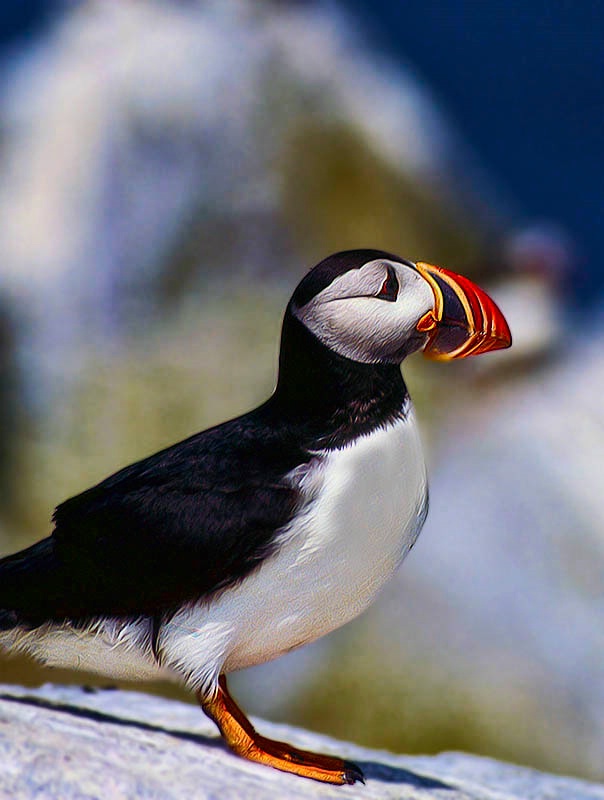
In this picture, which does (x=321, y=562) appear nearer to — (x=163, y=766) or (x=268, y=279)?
(x=163, y=766)

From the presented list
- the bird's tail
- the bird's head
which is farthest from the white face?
the bird's tail

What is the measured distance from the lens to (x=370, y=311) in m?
1.91

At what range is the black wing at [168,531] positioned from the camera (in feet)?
6.29

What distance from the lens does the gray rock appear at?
177 cm

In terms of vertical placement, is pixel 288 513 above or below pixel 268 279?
below

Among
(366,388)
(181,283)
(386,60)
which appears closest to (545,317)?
(386,60)

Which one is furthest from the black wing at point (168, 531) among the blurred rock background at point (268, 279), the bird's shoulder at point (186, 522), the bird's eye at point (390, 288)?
the blurred rock background at point (268, 279)

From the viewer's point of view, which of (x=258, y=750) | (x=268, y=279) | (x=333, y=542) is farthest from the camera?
(x=268, y=279)

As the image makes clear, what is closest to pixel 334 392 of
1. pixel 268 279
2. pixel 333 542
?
pixel 333 542

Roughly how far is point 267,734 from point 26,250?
10.0 ft

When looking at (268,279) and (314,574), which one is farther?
(268,279)

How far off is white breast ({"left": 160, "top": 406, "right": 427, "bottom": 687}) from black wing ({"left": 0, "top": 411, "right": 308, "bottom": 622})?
36mm

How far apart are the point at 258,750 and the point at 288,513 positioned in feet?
1.59

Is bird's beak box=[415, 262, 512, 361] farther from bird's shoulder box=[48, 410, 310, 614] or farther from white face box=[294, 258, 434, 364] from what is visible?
bird's shoulder box=[48, 410, 310, 614]
